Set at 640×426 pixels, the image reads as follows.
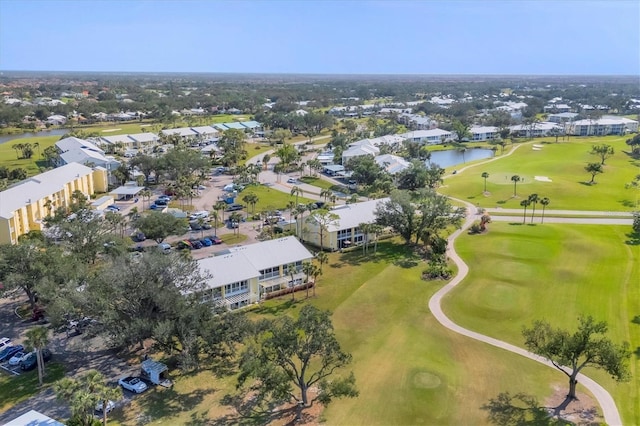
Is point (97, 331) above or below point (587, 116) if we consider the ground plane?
below

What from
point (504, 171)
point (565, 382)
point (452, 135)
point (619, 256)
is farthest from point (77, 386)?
point (452, 135)

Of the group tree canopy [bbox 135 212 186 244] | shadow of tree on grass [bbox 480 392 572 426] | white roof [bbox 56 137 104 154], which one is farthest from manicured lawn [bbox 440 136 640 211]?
white roof [bbox 56 137 104 154]

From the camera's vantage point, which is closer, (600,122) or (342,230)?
(342,230)

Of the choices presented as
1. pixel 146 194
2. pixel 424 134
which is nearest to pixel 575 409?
pixel 146 194

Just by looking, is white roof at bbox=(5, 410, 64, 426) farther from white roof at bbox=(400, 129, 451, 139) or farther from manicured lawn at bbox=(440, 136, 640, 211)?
white roof at bbox=(400, 129, 451, 139)

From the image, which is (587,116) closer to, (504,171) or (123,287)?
(504,171)

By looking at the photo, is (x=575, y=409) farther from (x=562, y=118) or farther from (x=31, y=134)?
(x=31, y=134)
